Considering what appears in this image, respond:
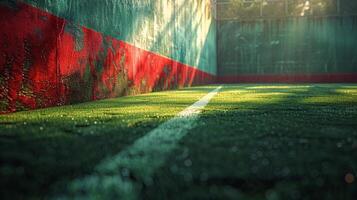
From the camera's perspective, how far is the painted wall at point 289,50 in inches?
770

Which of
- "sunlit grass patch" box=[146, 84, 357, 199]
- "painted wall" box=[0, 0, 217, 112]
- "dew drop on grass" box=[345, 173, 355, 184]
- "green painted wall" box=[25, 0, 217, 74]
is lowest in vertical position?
"dew drop on grass" box=[345, 173, 355, 184]

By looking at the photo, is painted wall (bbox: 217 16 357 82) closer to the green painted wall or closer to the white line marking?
the green painted wall

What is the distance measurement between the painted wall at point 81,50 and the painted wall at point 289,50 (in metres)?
11.4

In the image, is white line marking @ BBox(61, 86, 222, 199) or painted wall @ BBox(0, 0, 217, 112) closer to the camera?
white line marking @ BBox(61, 86, 222, 199)

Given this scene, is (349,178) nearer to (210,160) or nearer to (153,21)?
(210,160)

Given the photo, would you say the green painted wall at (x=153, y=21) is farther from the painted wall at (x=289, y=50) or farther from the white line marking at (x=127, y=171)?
the painted wall at (x=289, y=50)

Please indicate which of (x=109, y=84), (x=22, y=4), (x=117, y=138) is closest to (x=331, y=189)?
(x=117, y=138)

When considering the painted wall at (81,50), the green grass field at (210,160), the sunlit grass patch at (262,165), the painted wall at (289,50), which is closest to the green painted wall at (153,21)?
the painted wall at (81,50)

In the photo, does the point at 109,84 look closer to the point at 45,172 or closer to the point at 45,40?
the point at 45,40

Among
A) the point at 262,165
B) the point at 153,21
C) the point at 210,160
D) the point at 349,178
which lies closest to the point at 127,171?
the point at 210,160

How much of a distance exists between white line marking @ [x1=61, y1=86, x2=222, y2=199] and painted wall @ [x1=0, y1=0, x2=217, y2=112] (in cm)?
206

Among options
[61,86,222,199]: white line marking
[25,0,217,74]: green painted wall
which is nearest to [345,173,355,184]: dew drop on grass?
[61,86,222,199]: white line marking

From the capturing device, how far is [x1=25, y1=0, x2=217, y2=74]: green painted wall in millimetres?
4504

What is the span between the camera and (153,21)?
322 inches
